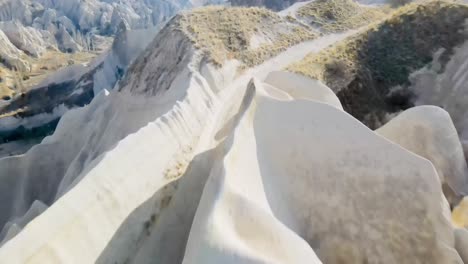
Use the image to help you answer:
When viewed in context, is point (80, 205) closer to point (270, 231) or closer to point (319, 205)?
point (270, 231)

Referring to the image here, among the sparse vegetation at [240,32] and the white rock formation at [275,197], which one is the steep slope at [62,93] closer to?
the sparse vegetation at [240,32]

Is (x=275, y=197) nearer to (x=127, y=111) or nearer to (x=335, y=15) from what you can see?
(x=127, y=111)

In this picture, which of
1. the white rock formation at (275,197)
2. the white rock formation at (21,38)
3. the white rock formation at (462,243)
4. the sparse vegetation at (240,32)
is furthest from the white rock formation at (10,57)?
the white rock formation at (462,243)

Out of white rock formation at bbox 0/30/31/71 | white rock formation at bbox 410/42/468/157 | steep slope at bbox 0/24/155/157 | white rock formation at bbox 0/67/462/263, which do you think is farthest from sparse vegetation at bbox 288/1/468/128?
white rock formation at bbox 0/30/31/71

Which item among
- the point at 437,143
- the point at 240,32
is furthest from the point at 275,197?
the point at 240,32

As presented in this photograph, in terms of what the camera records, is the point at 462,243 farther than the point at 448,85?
No

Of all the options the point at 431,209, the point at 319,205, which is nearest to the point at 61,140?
the point at 319,205
